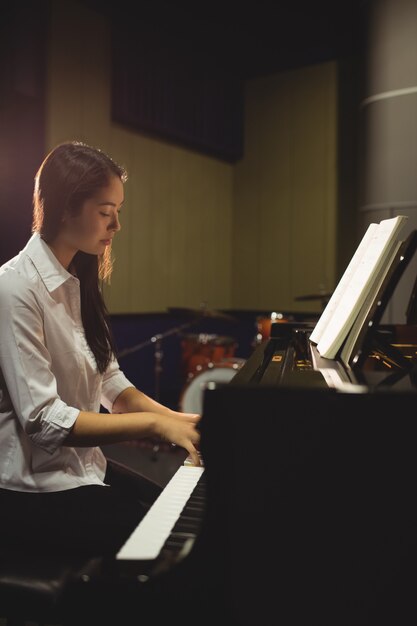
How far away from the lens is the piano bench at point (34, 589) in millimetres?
1274

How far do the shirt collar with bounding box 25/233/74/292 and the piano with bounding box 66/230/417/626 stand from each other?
85 centimetres

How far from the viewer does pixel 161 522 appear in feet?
3.85

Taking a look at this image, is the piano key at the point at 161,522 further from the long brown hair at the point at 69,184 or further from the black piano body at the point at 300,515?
the long brown hair at the point at 69,184

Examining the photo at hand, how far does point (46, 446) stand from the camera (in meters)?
1.50

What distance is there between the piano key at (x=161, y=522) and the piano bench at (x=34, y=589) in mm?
195

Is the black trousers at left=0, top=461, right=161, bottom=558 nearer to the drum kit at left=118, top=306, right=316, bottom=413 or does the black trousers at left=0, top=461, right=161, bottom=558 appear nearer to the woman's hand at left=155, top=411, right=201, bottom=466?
the woman's hand at left=155, top=411, right=201, bottom=466

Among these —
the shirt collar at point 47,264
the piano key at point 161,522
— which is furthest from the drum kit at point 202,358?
the piano key at point 161,522

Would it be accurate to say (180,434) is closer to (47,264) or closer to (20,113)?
(47,264)

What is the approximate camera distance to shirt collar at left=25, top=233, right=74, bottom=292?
1644mm

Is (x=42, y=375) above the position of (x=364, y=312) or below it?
below

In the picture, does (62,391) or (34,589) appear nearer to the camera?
(34,589)

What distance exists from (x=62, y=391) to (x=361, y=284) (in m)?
0.86

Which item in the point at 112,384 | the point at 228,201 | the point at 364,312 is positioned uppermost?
the point at 228,201

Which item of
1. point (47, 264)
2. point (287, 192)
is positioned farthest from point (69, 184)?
point (287, 192)
